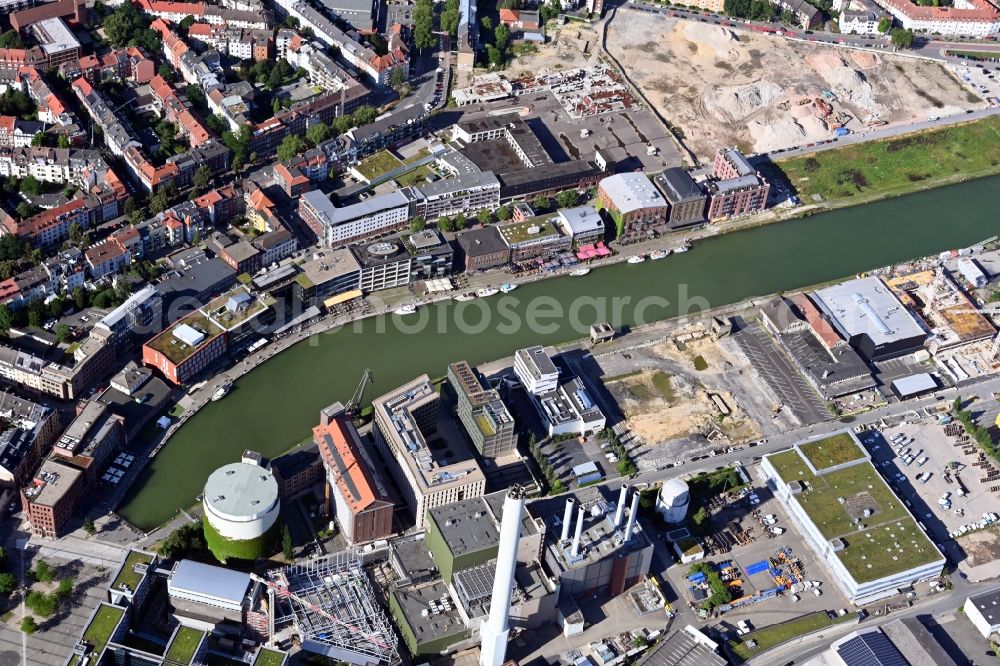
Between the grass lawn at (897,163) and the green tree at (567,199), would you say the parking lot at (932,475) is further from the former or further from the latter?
the green tree at (567,199)

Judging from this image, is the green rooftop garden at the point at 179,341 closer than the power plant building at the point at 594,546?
No

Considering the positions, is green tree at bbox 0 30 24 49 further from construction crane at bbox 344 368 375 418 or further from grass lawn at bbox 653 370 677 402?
grass lawn at bbox 653 370 677 402

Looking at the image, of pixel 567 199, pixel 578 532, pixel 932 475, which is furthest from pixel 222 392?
pixel 932 475

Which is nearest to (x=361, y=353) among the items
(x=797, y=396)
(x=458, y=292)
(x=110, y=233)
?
(x=458, y=292)

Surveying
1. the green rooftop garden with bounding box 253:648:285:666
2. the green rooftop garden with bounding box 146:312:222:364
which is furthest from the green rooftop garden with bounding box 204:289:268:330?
the green rooftop garden with bounding box 253:648:285:666

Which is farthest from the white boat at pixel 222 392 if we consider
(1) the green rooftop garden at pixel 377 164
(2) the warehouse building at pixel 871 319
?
(2) the warehouse building at pixel 871 319

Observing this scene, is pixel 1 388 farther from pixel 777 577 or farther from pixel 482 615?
pixel 777 577
